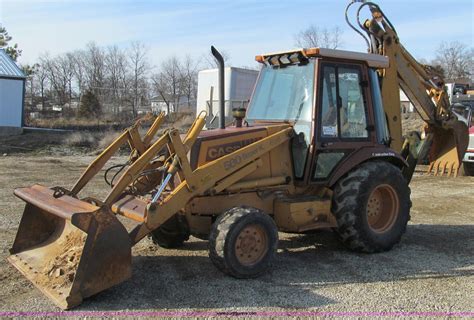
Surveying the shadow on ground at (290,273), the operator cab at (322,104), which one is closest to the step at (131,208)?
the shadow on ground at (290,273)

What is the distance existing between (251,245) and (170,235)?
1.48 meters

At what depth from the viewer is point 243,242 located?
5117 mm

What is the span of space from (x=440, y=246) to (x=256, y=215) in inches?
116

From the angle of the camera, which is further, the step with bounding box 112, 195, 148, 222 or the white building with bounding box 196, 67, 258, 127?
the white building with bounding box 196, 67, 258, 127

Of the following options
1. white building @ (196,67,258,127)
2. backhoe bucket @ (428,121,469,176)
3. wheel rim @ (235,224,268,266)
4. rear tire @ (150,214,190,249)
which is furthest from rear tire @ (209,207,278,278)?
white building @ (196,67,258,127)

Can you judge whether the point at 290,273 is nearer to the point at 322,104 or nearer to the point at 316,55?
the point at 322,104

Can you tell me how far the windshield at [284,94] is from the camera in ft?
20.1

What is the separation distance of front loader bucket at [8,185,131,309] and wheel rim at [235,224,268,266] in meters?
1.10

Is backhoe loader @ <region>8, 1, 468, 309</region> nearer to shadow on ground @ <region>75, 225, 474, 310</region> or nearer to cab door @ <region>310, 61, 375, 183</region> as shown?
cab door @ <region>310, 61, 375, 183</region>

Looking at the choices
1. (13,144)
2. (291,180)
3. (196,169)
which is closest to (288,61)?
(291,180)

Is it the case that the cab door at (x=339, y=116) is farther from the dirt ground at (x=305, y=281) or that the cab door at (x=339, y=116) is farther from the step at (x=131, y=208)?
the step at (x=131, y=208)

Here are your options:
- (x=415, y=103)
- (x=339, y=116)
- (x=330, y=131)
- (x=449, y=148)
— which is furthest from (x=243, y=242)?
(x=449, y=148)

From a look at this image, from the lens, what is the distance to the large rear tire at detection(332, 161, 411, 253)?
6.02 metres

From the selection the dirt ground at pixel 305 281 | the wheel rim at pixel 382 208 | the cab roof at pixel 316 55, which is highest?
the cab roof at pixel 316 55
